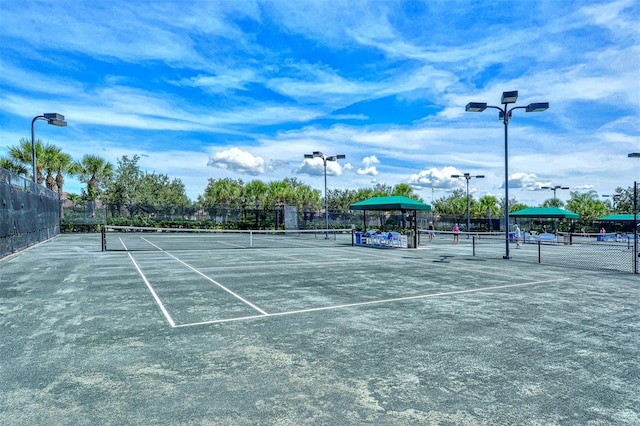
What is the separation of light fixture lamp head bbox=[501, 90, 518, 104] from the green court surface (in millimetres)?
8817

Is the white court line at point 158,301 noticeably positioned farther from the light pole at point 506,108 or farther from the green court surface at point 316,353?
the light pole at point 506,108

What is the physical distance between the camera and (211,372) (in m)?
4.35

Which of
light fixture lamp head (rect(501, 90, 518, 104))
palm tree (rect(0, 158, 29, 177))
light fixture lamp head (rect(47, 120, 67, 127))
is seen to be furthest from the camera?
palm tree (rect(0, 158, 29, 177))

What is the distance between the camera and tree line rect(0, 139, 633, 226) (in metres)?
36.2

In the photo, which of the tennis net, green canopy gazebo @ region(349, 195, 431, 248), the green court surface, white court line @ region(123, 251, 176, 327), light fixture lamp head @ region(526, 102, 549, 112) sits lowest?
the green court surface

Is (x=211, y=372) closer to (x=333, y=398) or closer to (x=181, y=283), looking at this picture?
(x=333, y=398)

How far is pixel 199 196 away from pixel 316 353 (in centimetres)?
7335

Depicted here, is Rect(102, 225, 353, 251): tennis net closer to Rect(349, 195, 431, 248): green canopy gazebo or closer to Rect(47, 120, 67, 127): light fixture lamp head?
Rect(349, 195, 431, 248): green canopy gazebo

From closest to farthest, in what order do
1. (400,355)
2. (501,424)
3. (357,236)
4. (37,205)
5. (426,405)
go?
(501,424) < (426,405) < (400,355) < (37,205) < (357,236)

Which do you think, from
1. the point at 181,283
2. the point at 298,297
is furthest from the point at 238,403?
the point at 181,283

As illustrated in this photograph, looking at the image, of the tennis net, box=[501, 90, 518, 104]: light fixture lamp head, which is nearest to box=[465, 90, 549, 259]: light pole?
box=[501, 90, 518, 104]: light fixture lamp head

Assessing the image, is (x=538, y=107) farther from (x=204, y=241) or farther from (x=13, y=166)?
(x=13, y=166)

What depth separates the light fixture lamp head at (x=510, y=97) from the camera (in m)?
15.8

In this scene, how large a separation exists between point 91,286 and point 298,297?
5.16 meters
